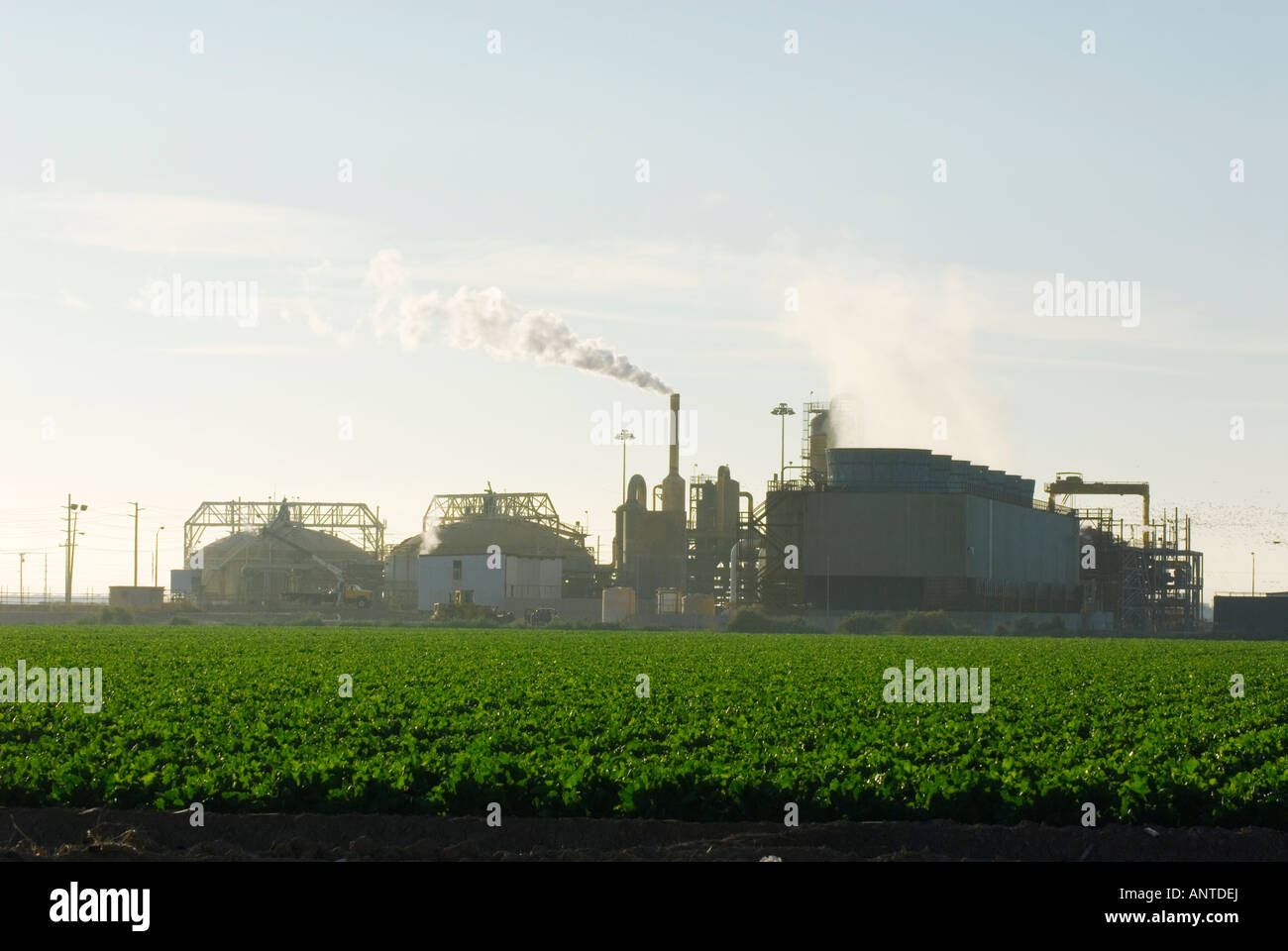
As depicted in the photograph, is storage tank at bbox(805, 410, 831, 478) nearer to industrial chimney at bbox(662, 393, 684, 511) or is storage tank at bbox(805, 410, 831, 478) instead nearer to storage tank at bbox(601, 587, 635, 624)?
industrial chimney at bbox(662, 393, 684, 511)

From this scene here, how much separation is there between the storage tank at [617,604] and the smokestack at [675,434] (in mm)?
10328

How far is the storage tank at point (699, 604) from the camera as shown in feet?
312

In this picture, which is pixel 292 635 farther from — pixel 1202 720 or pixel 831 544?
pixel 1202 720

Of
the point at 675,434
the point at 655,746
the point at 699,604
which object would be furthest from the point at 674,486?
the point at 655,746

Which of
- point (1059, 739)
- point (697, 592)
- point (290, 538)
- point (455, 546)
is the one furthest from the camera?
point (290, 538)

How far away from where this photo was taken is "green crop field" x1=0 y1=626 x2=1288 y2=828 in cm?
Result: 1761

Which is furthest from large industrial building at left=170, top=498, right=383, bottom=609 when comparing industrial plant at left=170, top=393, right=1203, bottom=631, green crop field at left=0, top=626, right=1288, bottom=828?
green crop field at left=0, top=626, right=1288, bottom=828

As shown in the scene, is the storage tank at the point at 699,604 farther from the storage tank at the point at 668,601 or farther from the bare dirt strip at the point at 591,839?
the bare dirt strip at the point at 591,839

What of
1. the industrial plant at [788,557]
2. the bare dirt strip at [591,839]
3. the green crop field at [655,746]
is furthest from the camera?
the industrial plant at [788,557]

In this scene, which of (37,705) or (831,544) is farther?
(831,544)

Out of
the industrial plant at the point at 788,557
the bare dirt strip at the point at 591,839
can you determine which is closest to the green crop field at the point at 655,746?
the bare dirt strip at the point at 591,839
